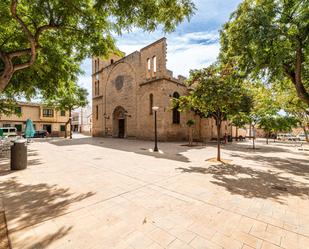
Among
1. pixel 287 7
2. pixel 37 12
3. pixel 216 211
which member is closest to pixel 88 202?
pixel 216 211

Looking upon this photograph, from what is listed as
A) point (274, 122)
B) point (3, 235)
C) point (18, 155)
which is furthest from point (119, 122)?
point (3, 235)

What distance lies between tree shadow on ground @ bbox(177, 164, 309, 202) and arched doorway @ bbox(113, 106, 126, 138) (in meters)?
18.4

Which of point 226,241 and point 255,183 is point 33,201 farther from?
point 255,183

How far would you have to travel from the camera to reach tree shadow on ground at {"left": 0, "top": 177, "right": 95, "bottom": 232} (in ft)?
9.80

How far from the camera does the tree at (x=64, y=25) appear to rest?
4.74 m

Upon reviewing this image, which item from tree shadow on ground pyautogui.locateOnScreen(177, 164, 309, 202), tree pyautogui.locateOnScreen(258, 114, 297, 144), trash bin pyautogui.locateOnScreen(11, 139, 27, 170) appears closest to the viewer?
tree shadow on ground pyautogui.locateOnScreen(177, 164, 309, 202)

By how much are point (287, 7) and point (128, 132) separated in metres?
19.0

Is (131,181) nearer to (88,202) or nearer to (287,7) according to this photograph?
(88,202)

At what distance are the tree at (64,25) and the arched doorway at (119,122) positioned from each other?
15903 mm

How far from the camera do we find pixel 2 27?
19.8ft

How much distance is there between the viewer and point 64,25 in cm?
544

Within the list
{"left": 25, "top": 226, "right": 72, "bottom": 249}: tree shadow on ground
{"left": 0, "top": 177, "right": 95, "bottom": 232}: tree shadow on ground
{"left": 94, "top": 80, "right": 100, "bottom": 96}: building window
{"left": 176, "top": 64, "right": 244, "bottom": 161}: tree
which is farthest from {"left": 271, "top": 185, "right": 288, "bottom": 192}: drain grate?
{"left": 94, "top": 80, "right": 100, "bottom": 96}: building window

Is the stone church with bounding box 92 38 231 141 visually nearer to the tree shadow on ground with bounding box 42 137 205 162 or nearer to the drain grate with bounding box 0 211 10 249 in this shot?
the tree shadow on ground with bounding box 42 137 205 162

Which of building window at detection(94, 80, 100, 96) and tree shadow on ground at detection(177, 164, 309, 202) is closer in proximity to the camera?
tree shadow on ground at detection(177, 164, 309, 202)
